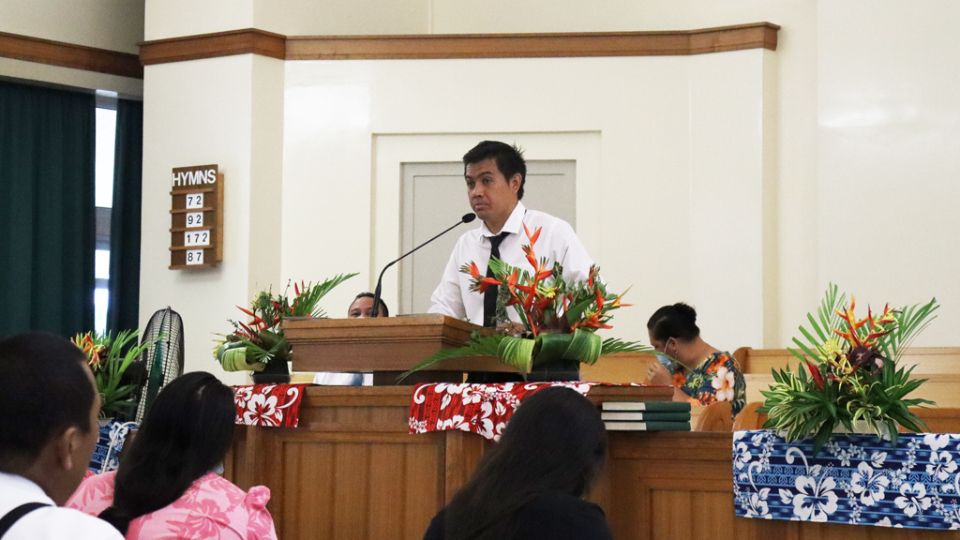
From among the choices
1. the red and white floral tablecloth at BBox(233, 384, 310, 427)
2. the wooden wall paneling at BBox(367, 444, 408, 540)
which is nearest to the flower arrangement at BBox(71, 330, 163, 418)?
the red and white floral tablecloth at BBox(233, 384, 310, 427)

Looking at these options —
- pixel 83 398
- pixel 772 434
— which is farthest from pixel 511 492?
pixel 772 434

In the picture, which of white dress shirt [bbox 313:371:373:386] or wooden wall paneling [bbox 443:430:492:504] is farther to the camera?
white dress shirt [bbox 313:371:373:386]

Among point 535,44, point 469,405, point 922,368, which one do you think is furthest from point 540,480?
point 535,44

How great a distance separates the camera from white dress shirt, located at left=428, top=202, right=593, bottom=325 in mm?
3584

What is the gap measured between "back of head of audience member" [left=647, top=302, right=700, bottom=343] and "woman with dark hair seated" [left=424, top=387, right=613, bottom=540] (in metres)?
2.62

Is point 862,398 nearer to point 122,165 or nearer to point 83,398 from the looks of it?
point 83,398

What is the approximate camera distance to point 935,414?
3.21 metres

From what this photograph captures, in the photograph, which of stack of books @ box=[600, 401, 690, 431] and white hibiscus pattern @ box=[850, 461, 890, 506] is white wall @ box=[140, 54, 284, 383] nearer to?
stack of books @ box=[600, 401, 690, 431]

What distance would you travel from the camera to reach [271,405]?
10.6ft

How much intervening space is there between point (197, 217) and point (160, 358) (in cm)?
299

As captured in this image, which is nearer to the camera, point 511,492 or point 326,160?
point 511,492

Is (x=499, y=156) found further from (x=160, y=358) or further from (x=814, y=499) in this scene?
(x=814, y=499)

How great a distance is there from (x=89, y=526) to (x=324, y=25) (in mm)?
6349

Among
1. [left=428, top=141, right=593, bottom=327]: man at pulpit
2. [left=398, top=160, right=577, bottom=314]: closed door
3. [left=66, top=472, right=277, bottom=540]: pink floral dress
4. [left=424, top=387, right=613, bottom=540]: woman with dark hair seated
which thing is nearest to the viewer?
[left=424, top=387, right=613, bottom=540]: woman with dark hair seated
